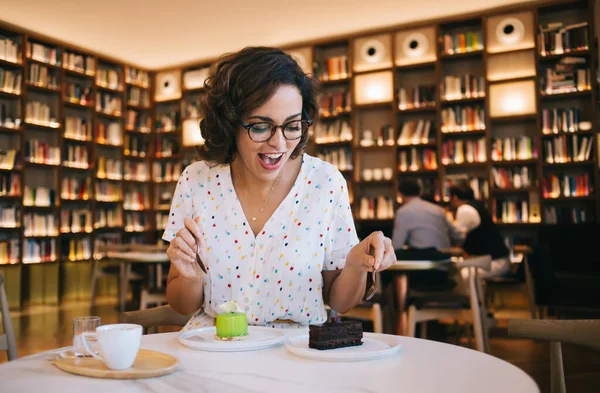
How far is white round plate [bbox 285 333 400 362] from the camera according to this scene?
36.9 inches

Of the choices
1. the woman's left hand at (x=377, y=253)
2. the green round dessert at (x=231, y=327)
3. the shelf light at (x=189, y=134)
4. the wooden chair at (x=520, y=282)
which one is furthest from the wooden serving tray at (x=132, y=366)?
the shelf light at (x=189, y=134)

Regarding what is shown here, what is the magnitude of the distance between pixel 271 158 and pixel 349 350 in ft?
1.84

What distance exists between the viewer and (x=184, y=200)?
1.55 m

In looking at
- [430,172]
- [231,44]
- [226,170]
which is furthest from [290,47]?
[226,170]

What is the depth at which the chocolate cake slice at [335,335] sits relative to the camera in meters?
1.00

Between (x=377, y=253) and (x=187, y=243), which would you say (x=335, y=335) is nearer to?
(x=377, y=253)

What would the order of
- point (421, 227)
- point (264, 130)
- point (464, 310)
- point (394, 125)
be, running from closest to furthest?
point (264, 130)
point (464, 310)
point (421, 227)
point (394, 125)

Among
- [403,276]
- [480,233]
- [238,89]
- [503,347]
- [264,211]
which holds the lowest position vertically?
[503,347]

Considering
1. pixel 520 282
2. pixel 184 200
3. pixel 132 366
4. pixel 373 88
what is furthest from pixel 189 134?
pixel 132 366

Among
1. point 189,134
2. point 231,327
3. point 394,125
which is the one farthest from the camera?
point 189,134

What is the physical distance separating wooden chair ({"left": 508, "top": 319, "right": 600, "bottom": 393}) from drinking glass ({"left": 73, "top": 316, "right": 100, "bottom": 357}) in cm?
86

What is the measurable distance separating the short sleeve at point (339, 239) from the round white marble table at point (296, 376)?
1.66ft

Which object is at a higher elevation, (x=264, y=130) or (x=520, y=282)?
(x=264, y=130)

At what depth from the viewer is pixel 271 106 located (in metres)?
1.39
